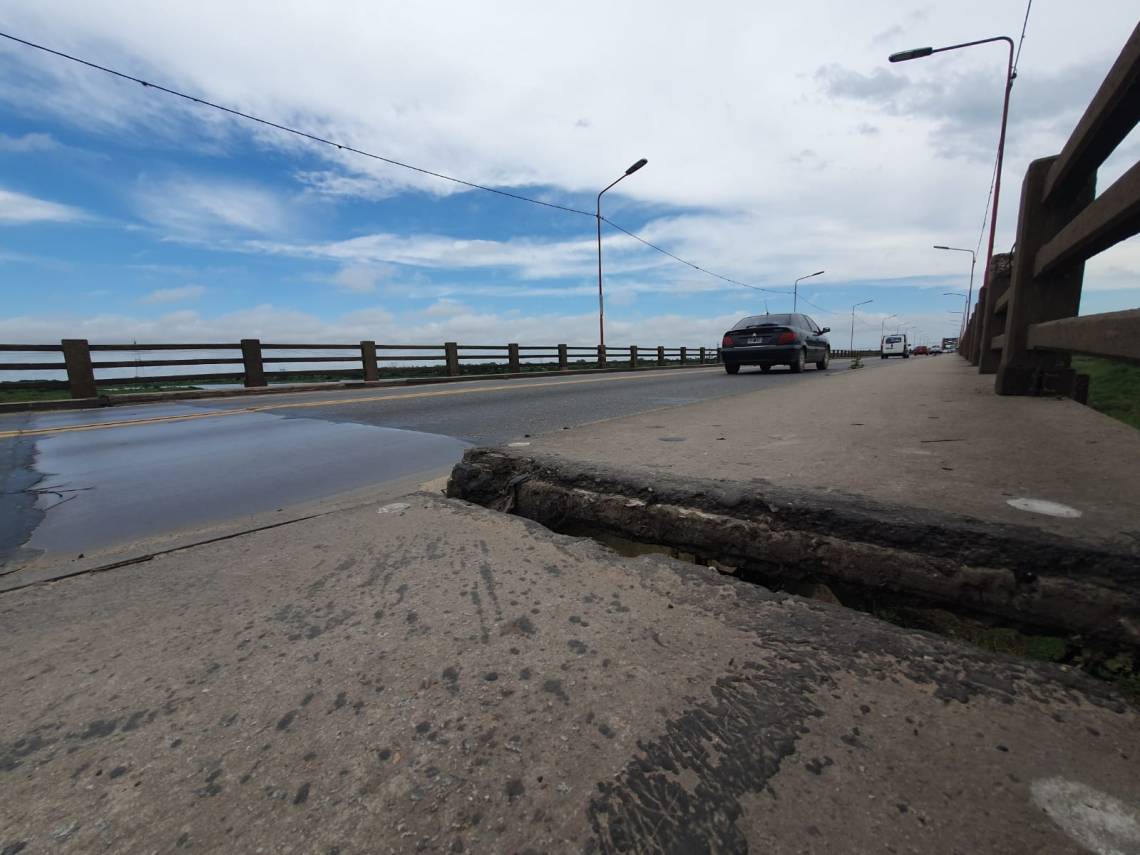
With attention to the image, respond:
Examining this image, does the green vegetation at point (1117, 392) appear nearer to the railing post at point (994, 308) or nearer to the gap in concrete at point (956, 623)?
the railing post at point (994, 308)

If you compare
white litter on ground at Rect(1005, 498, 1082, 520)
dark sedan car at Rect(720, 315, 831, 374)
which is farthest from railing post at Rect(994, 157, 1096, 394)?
dark sedan car at Rect(720, 315, 831, 374)

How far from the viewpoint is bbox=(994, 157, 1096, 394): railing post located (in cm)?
377

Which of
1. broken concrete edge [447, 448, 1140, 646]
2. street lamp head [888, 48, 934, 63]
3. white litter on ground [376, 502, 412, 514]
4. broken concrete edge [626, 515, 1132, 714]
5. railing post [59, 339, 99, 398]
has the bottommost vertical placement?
broken concrete edge [626, 515, 1132, 714]

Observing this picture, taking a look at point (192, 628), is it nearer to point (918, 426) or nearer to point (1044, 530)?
A: point (1044, 530)

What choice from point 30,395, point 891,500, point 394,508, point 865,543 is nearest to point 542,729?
point 865,543

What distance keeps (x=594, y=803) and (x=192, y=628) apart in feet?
3.74

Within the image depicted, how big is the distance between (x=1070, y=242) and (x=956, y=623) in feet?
9.66

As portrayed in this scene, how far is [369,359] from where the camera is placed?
14117 mm

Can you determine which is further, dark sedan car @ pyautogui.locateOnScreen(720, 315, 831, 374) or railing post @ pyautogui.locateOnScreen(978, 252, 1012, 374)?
dark sedan car @ pyautogui.locateOnScreen(720, 315, 831, 374)


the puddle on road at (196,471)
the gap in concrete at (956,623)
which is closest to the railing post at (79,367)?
the puddle on road at (196,471)

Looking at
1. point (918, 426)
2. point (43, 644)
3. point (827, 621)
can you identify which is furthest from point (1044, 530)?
point (43, 644)

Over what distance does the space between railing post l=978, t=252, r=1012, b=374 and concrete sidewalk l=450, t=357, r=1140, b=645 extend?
4.20m

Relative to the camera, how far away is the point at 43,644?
1296 millimetres

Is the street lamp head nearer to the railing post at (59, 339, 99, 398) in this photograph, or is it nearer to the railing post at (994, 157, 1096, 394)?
the railing post at (994, 157, 1096, 394)
